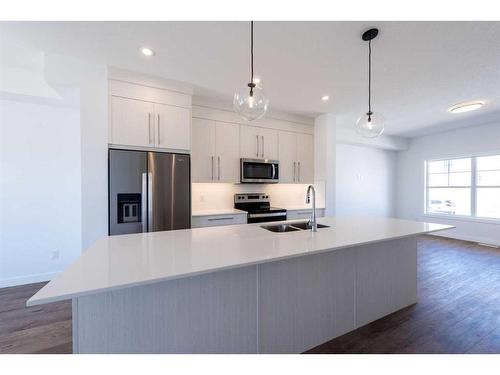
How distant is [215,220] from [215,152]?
3.56ft

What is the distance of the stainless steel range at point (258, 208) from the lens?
3546 millimetres

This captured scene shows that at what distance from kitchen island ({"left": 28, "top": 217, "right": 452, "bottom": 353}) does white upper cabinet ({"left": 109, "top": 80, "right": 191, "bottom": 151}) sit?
143cm

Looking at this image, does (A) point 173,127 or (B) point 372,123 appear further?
(A) point 173,127

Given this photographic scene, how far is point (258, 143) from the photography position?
12.4 feet

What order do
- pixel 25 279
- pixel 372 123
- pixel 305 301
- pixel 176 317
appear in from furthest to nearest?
pixel 25 279
pixel 372 123
pixel 305 301
pixel 176 317

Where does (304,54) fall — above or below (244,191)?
above

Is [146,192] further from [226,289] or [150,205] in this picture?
[226,289]

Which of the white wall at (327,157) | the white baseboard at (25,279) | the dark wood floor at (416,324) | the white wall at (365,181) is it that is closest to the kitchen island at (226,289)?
the dark wood floor at (416,324)

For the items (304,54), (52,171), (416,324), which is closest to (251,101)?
(304,54)

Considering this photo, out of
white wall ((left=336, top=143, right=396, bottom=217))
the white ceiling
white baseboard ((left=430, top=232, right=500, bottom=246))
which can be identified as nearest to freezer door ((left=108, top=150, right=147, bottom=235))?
the white ceiling

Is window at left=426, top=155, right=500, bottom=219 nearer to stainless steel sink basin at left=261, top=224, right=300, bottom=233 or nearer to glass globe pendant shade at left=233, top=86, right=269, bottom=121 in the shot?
stainless steel sink basin at left=261, top=224, right=300, bottom=233
